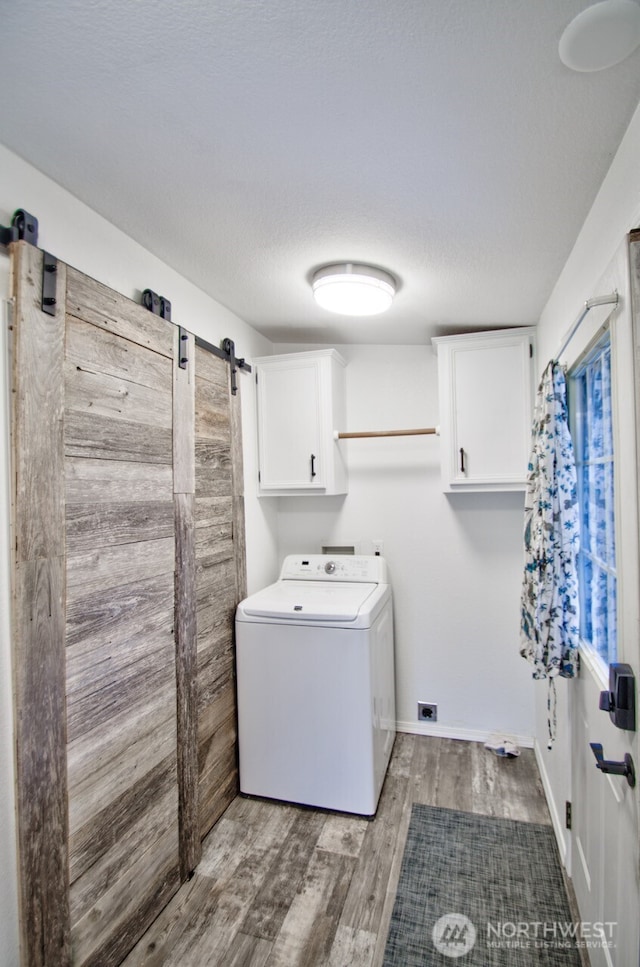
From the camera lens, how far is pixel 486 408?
2.50 m

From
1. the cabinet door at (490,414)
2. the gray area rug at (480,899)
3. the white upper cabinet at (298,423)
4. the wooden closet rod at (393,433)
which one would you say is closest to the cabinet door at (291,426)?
the white upper cabinet at (298,423)

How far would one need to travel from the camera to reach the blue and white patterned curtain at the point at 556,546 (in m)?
1.53

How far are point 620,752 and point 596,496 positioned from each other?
2.40ft

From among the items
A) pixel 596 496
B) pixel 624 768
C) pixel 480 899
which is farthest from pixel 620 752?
pixel 480 899

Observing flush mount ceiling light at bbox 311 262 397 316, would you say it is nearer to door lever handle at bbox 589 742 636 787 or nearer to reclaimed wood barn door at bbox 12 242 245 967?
reclaimed wood barn door at bbox 12 242 245 967

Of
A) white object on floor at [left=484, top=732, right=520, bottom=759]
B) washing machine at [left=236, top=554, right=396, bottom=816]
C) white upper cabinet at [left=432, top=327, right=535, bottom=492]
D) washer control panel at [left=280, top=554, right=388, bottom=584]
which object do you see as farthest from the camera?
washer control panel at [left=280, top=554, right=388, bottom=584]

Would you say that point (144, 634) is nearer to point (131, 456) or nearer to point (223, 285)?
point (131, 456)

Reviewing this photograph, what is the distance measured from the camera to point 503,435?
247 cm

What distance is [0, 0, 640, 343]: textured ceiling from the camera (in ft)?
2.88

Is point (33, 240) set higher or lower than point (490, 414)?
higher

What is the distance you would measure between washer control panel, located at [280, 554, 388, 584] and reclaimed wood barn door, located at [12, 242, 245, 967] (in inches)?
29.3

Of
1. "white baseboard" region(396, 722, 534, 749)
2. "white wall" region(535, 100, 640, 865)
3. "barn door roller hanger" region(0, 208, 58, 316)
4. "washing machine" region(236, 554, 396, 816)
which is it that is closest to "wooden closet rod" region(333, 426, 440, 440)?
"white wall" region(535, 100, 640, 865)

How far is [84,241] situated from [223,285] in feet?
2.31

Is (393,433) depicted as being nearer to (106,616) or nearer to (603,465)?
(603,465)
